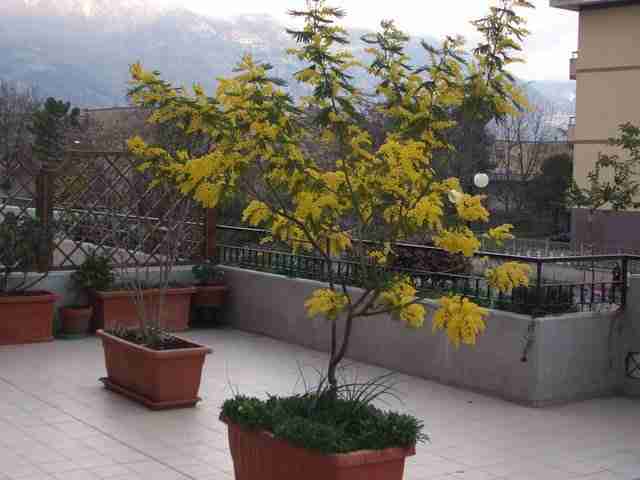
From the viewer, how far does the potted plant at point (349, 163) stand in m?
5.30

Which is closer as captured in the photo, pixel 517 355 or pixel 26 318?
pixel 517 355

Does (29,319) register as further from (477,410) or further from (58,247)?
(477,410)

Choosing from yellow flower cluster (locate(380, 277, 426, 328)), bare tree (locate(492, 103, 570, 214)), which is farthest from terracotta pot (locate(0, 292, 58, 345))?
bare tree (locate(492, 103, 570, 214))

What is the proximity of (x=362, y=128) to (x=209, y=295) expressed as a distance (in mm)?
7722

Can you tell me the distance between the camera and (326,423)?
5.64m

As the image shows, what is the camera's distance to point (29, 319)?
455 inches

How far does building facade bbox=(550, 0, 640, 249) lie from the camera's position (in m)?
31.7

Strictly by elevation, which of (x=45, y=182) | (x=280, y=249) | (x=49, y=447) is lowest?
(x=49, y=447)

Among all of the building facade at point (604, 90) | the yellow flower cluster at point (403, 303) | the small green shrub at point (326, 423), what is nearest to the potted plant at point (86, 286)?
the small green shrub at point (326, 423)

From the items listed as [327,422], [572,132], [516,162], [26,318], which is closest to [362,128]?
[327,422]

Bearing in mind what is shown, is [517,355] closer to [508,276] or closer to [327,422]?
[508,276]

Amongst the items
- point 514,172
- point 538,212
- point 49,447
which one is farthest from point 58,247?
point 514,172

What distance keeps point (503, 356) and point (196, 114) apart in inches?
193

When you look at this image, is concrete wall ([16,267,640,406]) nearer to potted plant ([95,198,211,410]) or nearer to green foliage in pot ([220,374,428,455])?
potted plant ([95,198,211,410])
